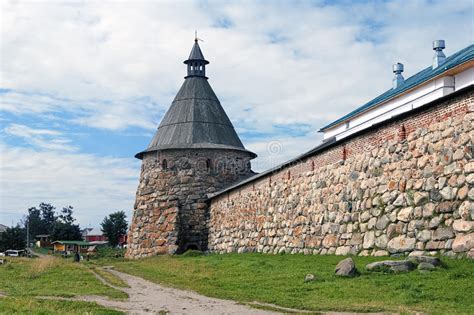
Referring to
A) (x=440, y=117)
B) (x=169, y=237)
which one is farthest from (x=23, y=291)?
(x=169, y=237)

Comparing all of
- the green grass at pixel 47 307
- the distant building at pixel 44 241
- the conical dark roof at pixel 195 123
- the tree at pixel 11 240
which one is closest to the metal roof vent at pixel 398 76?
the conical dark roof at pixel 195 123

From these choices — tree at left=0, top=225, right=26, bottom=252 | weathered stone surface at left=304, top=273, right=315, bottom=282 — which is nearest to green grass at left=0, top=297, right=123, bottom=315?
weathered stone surface at left=304, top=273, right=315, bottom=282

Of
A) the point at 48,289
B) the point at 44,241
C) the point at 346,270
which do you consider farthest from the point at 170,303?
the point at 44,241

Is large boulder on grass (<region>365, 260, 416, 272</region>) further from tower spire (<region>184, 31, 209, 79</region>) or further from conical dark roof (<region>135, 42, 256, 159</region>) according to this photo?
tower spire (<region>184, 31, 209, 79</region>)

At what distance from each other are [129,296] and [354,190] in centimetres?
580

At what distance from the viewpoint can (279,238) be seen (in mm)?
16859

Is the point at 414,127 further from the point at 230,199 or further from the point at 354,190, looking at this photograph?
the point at 230,199

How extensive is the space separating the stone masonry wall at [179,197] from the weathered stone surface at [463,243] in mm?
16418

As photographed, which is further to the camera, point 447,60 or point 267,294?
point 447,60

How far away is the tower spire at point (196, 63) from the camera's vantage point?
94.0 feet

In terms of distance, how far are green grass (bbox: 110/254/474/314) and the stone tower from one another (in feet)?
42.4

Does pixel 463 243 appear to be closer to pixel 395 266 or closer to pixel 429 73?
pixel 395 266

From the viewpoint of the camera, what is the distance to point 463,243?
9094mm

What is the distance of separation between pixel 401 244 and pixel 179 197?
1546 cm
